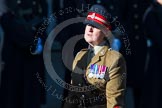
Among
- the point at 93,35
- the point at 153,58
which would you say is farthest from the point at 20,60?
the point at 93,35

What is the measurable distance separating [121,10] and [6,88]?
1.05m

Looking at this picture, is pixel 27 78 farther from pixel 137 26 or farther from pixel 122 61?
pixel 122 61

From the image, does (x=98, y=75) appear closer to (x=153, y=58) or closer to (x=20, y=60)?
(x=20, y=60)

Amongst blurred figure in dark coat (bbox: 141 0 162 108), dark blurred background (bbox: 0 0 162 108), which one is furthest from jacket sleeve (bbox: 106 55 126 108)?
blurred figure in dark coat (bbox: 141 0 162 108)

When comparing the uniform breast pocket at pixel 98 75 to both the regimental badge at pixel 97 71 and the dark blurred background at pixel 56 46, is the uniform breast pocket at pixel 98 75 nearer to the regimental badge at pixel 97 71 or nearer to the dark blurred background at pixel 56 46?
the regimental badge at pixel 97 71

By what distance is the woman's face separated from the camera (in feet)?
8.54

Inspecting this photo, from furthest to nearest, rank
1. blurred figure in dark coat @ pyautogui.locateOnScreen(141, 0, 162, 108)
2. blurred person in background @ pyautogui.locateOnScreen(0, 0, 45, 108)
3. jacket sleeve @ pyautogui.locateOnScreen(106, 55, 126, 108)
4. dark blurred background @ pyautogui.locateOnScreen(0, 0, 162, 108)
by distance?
blurred figure in dark coat @ pyautogui.locateOnScreen(141, 0, 162, 108) → blurred person in background @ pyautogui.locateOnScreen(0, 0, 45, 108) → dark blurred background @ pyautogui.locateOnScreen(0, 0, 162, 108) → jacket sleeve @ pyautogui.locateOnScreen(106, 55, 126, 108)

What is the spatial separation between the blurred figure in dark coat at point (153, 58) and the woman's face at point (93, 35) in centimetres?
182

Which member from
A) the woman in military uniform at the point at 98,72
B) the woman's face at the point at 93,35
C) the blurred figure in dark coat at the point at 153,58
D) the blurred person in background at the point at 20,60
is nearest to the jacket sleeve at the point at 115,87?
the woman in military uniform at the point at 98,72

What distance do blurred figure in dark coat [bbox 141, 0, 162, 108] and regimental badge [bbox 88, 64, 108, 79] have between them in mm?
1839

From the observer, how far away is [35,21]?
4031mm

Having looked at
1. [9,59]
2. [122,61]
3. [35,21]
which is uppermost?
[35,21]

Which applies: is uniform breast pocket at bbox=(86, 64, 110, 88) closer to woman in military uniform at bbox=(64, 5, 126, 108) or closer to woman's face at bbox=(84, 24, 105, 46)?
woman in military uniform at bbox=(64, 5, 126, 108)

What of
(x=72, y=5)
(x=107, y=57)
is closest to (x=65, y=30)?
(x=72, y=5)
